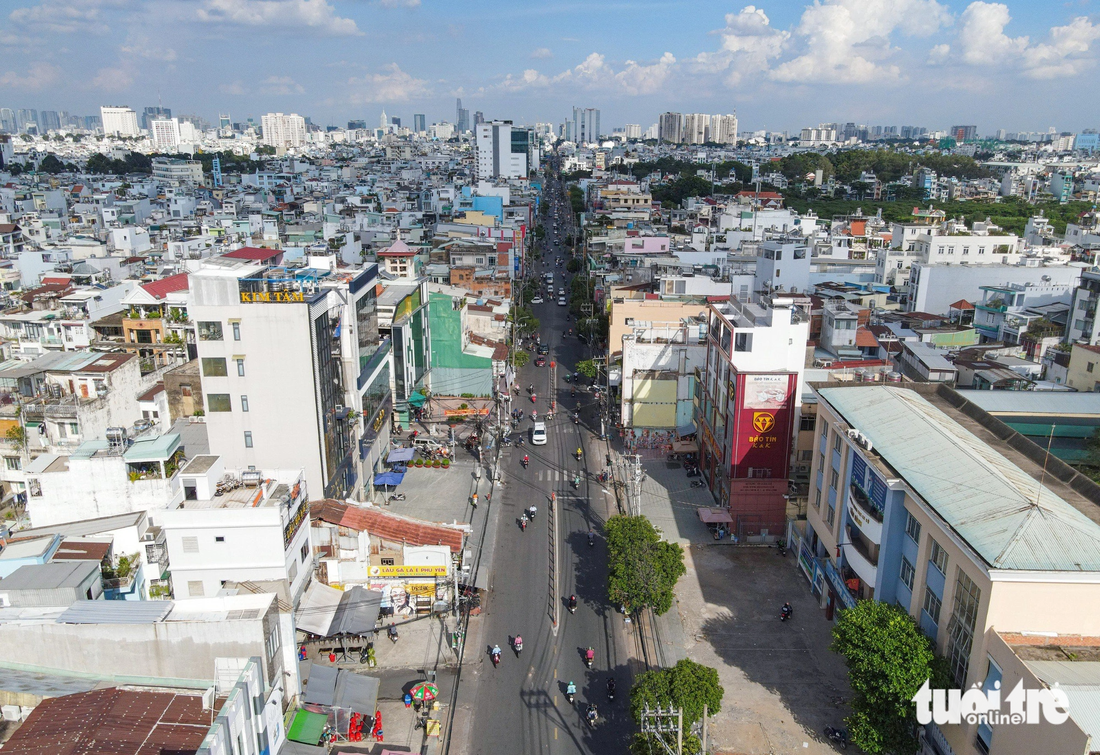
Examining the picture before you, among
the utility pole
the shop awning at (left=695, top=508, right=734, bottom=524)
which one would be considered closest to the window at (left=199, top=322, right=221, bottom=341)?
the utility pole

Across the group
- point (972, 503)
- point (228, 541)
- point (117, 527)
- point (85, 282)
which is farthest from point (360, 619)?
point (85, 282)

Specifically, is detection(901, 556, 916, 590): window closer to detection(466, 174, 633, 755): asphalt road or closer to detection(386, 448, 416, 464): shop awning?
detection(466, 174, 633, 755): asphalt road

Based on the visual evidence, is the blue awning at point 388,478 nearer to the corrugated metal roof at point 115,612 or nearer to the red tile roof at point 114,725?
the corrugated metal roof at point 115,612

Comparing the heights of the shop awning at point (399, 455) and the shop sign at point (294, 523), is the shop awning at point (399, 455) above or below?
below

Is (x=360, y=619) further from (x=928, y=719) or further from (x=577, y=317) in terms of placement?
(x=577, y=317)

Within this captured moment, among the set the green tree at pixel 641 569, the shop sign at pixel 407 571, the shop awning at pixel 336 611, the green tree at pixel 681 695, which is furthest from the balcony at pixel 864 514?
the shop awning at pixel 336 611

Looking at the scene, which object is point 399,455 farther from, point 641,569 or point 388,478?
point 641,569

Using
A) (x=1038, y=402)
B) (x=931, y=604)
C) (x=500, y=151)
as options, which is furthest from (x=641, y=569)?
(x=500, y=151)
